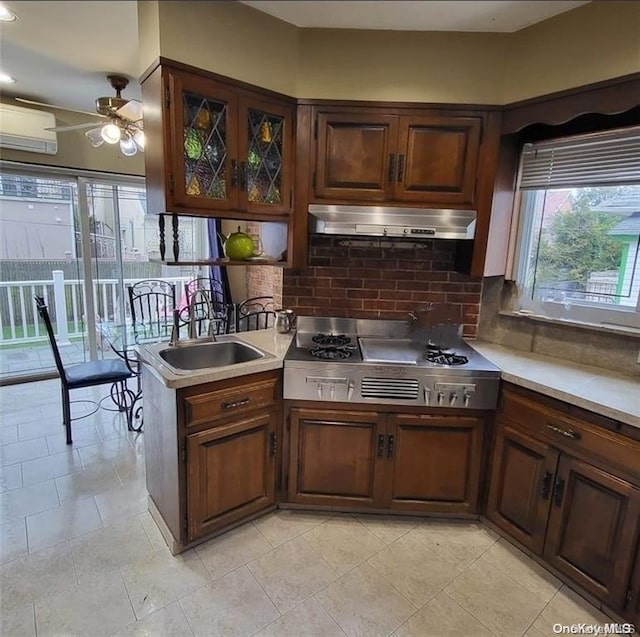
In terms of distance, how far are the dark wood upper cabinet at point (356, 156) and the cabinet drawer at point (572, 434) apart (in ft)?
4.25

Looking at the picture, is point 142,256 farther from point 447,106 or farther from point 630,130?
point 630,130

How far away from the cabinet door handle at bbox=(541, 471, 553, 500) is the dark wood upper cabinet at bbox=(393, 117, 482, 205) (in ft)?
4.68

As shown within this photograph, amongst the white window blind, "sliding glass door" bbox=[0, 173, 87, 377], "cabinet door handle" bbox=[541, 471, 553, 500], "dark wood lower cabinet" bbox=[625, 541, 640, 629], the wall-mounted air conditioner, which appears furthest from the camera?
"sliding glass door" bbox=[0, 173, 87, 377]

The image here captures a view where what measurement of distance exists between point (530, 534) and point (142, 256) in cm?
463

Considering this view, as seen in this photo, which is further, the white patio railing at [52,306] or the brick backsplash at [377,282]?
the white patio railing at [52,306]

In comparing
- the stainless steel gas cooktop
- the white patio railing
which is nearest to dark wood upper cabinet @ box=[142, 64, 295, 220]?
the stainless steel gas cooktop

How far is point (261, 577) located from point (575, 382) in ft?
5.53

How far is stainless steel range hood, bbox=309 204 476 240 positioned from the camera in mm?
2084

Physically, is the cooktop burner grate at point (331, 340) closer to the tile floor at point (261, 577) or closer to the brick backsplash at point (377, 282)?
the brick backsplash at point (377, 282)

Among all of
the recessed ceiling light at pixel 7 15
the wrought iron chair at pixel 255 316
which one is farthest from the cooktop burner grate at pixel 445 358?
the recessed ceiling light at pixel 7 15

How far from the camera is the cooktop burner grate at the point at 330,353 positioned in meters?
2.01

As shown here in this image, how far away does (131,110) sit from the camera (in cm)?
303

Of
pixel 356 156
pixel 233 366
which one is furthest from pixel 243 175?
pixel 233 366

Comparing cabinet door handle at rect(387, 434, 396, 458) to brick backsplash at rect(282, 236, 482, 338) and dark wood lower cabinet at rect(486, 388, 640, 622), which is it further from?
brick backsplash at rect(282, 236, 482, 338)
